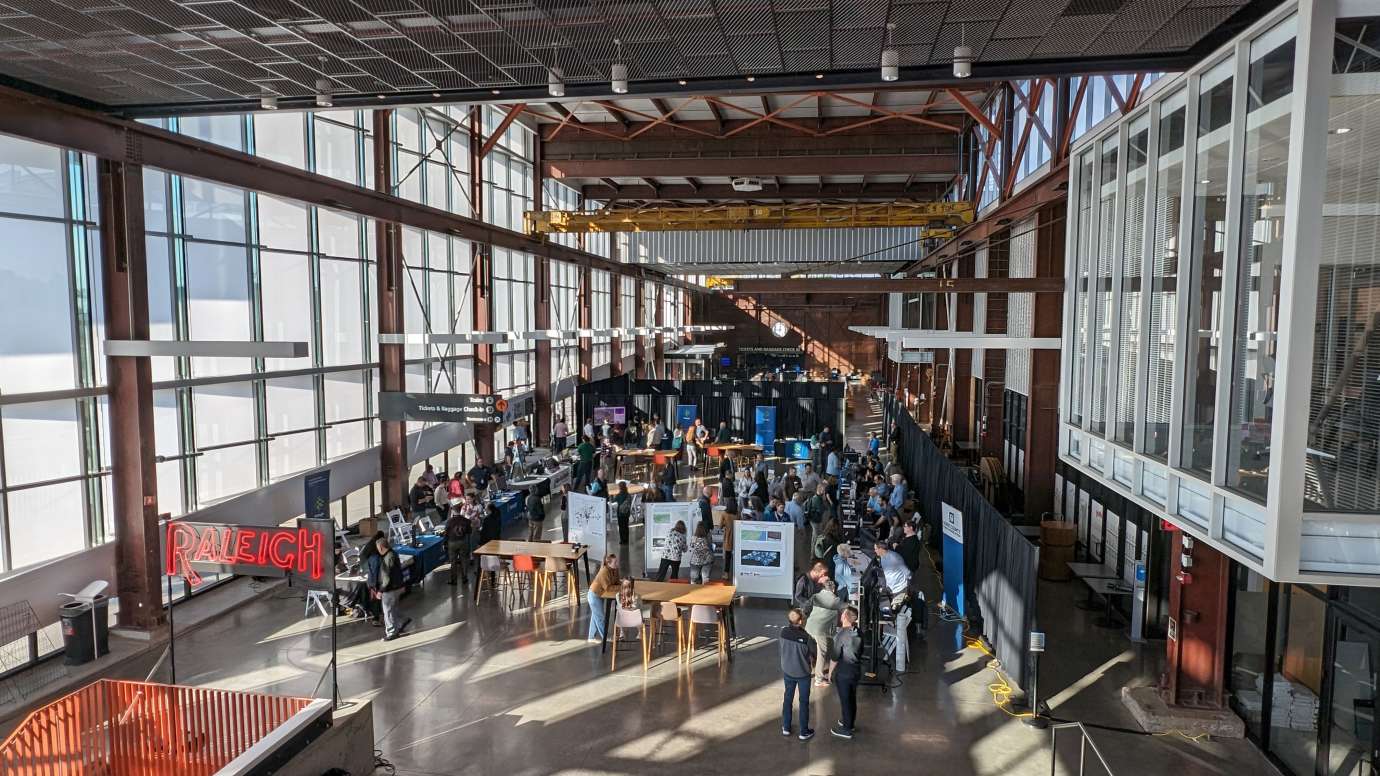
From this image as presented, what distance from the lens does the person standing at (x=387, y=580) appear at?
10.7 m

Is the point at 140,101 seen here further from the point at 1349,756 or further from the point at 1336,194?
the point at 1349,756

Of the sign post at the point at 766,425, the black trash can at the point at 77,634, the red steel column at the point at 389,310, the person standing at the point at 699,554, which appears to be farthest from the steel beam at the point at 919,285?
the sign post at the point at 766,425

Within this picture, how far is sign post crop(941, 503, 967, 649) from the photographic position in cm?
1152

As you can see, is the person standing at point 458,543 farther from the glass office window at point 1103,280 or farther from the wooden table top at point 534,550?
the glass office window at point 1103,280

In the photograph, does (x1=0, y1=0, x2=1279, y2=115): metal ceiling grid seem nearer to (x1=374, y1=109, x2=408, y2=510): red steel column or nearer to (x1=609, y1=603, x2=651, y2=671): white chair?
(x1=609, y1=603, x2=651, y2=671): white chair

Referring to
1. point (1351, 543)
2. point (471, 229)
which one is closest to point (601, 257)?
point (471, 229)

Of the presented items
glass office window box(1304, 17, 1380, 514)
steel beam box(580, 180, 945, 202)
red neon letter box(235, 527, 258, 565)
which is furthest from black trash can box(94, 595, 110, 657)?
steel beam box(580, 180, 945, 202)

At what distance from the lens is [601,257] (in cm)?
3058

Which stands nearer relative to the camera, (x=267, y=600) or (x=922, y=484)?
(x=267, y=600)

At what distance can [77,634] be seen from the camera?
9.83 metres

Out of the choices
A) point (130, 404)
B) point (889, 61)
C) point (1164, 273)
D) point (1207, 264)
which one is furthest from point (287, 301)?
point (1207, 264)

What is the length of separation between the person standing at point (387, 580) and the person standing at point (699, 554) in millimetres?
4195

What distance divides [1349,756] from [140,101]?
13.7m

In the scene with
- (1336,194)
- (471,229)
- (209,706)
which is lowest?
(209,706)
